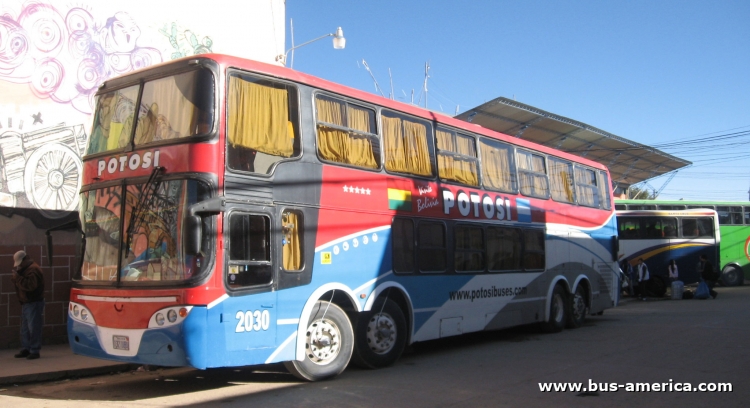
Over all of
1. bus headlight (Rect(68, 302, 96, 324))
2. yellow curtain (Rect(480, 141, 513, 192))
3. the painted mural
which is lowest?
bus headlight (Rect(68, 302, 96, 324))

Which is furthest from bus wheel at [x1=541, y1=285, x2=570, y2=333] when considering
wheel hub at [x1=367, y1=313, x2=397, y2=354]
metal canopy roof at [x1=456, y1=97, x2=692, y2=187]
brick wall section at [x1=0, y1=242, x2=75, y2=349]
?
metal canopy roof at [x1=456, y1=97, x2=692, y2=187]

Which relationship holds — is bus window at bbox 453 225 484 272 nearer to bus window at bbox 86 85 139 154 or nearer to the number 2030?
the number 2030

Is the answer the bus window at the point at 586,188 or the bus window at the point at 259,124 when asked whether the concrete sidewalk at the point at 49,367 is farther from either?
the bus window at the point at 586,188

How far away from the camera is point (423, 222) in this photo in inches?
454

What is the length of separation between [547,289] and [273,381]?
26.0 ft

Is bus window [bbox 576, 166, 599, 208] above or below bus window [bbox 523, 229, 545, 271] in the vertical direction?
above

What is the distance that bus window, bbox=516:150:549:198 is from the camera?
14633 millimetres

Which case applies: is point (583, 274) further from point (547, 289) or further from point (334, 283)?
point (334, 283)

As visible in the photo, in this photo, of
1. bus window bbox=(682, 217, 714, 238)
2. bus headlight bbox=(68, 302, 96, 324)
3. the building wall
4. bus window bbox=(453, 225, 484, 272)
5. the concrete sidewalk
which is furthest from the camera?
bus window bbox=(682, 217, 714, 238)

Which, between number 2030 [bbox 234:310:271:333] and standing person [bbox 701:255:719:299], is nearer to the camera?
number 2030 [bbox 234:310:271:333]

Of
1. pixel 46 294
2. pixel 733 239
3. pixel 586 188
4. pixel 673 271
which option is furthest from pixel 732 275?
pixel 46 294

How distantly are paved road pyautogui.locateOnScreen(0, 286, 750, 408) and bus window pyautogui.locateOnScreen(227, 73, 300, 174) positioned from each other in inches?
114

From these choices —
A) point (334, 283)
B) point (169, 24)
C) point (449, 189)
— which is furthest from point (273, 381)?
point (169, 24)

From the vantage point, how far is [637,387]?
8.63 m
